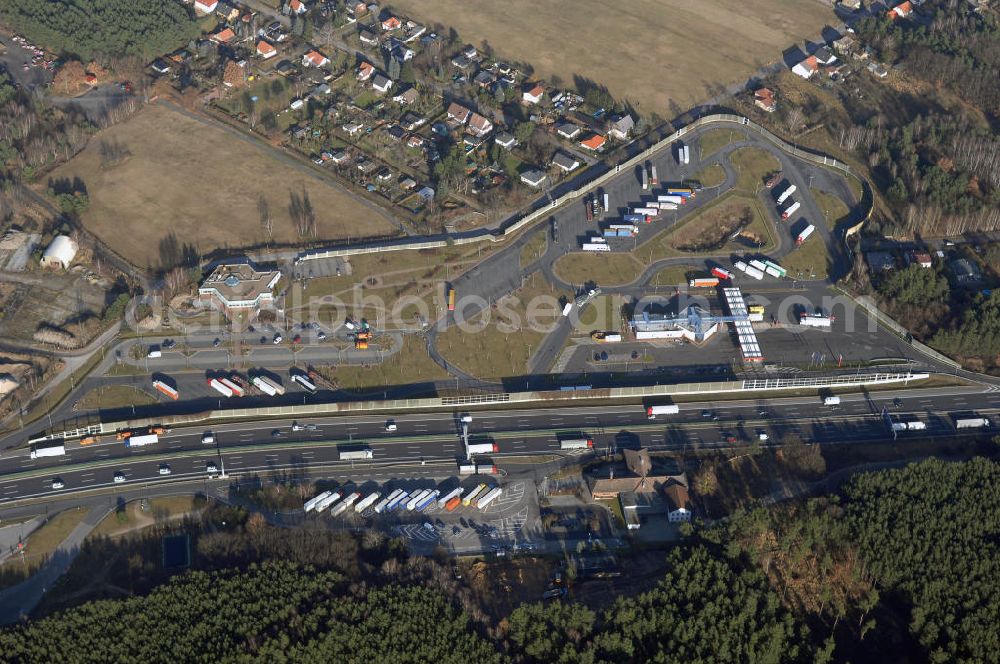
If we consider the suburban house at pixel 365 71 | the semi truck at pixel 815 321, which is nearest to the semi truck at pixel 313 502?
the semi truck at pixel 815 321

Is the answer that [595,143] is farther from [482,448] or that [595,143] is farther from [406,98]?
[482,448]

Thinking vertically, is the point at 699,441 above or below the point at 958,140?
below

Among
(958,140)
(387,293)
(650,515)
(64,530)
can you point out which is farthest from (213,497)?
(958,140)

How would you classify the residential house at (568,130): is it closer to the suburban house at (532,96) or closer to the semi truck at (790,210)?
the suburban house at (532,96)

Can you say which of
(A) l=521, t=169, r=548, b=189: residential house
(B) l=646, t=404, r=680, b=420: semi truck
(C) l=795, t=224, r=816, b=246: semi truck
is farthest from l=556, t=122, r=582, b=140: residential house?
(B) l=646, t=404, r=680, b=420: semi truck

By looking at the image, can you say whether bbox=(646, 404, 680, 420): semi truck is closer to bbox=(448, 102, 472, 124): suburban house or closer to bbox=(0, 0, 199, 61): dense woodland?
bbox=(448, 102, 472, 124): suburban house

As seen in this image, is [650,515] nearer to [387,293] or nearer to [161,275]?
[387,293]

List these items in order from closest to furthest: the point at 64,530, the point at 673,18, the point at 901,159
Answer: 1. the point at 64,530
2. the point at 901,159
3. the point at 673,18

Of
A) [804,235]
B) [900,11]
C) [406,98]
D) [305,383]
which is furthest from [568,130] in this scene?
[900,11]
